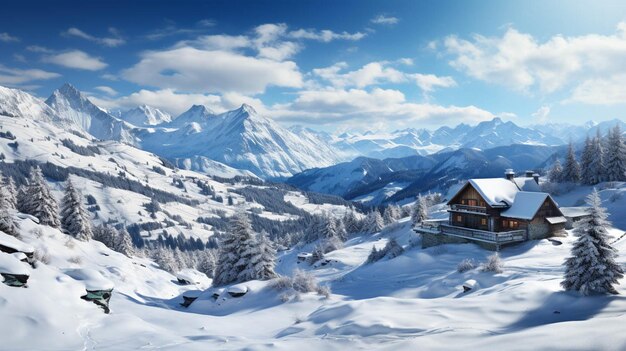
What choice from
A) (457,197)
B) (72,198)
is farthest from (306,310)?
(72,198)

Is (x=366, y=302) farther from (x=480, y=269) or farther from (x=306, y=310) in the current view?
(x=480, y=269)

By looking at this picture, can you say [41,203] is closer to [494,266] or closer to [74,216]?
[74,216]

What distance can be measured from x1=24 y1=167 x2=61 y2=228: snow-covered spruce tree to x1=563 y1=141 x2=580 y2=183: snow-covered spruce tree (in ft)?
306

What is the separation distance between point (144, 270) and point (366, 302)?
152 ft

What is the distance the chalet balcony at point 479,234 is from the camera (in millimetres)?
38656

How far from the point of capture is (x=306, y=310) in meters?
27.5

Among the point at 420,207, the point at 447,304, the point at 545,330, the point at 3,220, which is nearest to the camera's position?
the point at 545,330

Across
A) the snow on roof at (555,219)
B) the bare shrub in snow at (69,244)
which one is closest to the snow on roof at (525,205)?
the snow on roof at (555,219)

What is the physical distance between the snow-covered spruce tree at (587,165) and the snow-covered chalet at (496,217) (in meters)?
34.2

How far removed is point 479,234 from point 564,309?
22719mm

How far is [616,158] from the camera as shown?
68.7 metres

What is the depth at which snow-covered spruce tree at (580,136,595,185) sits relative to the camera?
7025 centimetres

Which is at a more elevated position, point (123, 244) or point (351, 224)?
point (351, 224)

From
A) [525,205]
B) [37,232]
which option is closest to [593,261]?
[525,205]
